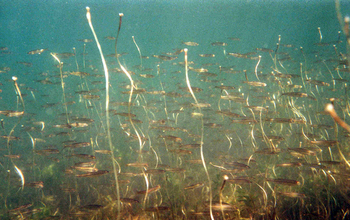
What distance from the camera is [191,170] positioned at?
6.08m

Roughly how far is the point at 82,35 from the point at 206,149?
79686mm

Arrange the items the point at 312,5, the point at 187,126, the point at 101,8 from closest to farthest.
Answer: the point at 187,126, the point at 312,5, the point at 101,8

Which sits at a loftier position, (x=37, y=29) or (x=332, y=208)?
(x=37, y=29)

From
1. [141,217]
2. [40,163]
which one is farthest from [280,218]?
[40,163]

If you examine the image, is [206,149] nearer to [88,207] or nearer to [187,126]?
[187,126]

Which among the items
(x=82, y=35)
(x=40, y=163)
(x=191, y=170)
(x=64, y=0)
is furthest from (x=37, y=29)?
(x=191, y=170)

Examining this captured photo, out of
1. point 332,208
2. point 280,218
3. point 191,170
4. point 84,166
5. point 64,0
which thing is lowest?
point 191,170

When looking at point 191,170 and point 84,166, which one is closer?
point 84,166

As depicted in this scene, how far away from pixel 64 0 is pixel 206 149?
3483cm

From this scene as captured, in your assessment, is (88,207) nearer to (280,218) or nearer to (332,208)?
(280,218)

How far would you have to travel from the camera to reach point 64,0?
30062 mm

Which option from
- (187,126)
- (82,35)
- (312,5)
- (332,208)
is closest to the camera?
(332,208)

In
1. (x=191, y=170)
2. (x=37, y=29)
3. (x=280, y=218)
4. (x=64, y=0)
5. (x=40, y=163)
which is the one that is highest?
(x=37, y=29)

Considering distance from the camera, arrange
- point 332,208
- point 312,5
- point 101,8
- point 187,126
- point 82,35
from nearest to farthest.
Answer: point 332,208 < point 187,126 < point 312,5 < point 101,8 < point 82,35
